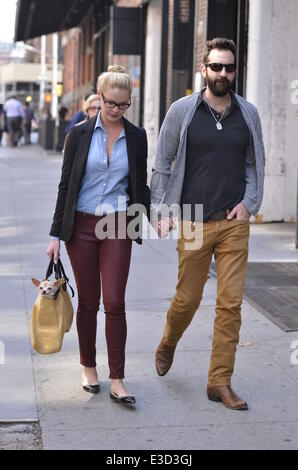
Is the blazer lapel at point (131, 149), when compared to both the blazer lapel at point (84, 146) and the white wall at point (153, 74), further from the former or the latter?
the white wall at point (153, 74)

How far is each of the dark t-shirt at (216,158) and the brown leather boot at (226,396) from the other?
3.22ft

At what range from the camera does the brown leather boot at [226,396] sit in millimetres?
5691

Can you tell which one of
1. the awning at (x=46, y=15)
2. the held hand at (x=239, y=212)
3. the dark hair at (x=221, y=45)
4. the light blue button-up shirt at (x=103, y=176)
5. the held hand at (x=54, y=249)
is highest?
the awning at (x=46, y=15)

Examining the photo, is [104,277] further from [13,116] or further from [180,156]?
[13,116]

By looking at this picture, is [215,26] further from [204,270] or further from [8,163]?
[8,163]

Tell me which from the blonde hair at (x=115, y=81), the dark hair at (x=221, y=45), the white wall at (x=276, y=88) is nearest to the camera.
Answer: the blonde hair at (x=115, y=81)

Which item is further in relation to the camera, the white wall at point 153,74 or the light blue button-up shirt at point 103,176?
the white wall at point 153,74

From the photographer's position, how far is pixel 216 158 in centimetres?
569

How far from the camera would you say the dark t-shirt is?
5.69 m

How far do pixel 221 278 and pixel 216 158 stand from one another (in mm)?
691

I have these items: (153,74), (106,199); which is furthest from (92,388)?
(153,74)

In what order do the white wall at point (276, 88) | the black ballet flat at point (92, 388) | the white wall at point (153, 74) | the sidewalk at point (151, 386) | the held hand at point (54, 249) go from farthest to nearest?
the white wall at point (153, 74) < the white wall at point (276, 88) < the black ballet flat at point (92, 388) < the held hand at point (54, 249) < the sidewalk at point (151, 386)

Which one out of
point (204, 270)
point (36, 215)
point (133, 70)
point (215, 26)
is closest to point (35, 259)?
point (36, 215)

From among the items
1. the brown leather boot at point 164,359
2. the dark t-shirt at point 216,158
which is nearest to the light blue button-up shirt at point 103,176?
the dark t-shirt at point 216,158
